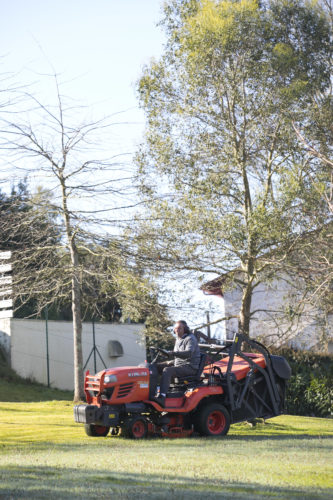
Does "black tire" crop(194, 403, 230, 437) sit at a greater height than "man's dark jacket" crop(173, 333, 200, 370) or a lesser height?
lesser

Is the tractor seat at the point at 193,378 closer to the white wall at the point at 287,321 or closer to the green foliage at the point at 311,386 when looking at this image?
the white wall at the point at 287,321

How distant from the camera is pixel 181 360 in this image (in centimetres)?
1138

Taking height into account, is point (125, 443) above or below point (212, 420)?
below

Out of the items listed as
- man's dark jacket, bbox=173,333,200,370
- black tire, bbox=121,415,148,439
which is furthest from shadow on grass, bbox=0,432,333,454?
man's dark jacket, bbox=173,333,200,370

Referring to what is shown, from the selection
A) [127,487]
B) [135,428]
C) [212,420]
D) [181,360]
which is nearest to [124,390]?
[135,428]

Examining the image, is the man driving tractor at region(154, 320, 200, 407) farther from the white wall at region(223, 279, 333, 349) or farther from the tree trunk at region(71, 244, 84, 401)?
the white wall at region(223, 279, 333, 349)

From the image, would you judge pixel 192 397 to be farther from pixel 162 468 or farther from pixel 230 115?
pixel 230 115

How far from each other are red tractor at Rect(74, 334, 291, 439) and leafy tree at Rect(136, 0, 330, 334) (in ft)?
23.0

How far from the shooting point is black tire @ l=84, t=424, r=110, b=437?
38.2 ft

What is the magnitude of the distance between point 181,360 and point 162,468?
4328 mm

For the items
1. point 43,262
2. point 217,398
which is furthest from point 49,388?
point 217,398

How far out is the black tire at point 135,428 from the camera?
10766mm

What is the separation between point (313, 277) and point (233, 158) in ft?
13.9

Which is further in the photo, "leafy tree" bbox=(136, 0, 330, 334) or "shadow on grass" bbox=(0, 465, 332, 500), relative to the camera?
"leafy tree" bbox=(136, 0, 330, 334)
